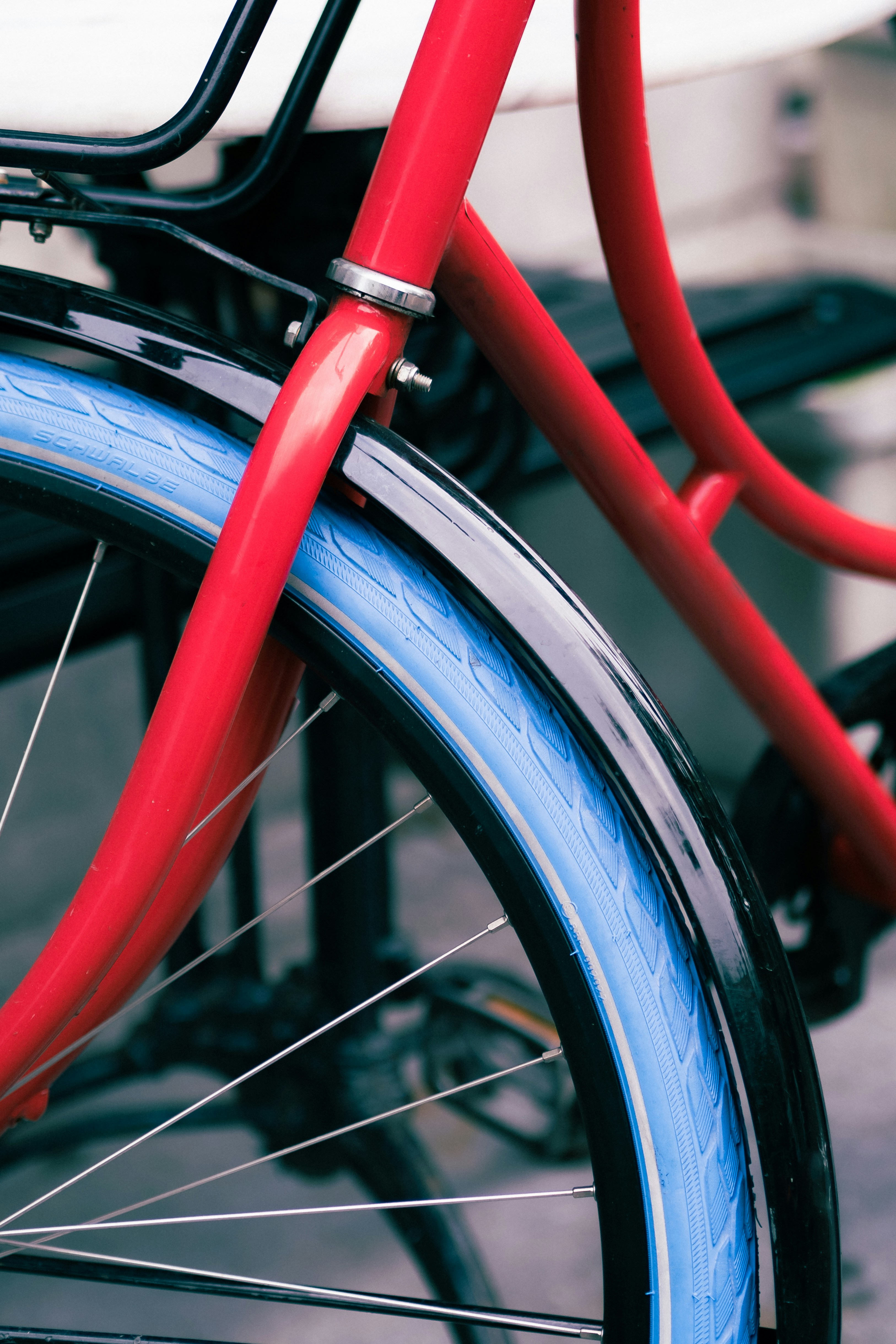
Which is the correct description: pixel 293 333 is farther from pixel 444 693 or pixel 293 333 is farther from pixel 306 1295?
pixel 306 1295

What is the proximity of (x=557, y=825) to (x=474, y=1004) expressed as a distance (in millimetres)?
598

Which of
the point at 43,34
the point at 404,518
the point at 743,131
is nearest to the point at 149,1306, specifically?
the point at 404,518

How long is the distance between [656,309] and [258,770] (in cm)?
31

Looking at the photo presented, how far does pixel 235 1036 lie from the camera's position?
39.1 inches

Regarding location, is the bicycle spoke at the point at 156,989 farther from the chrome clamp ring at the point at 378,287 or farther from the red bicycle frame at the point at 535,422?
the chrome clamp ring at the point at 378,287

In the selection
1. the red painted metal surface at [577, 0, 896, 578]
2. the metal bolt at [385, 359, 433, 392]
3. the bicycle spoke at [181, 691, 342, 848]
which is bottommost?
the bicycle spoke at [181, 691, 342, 848]

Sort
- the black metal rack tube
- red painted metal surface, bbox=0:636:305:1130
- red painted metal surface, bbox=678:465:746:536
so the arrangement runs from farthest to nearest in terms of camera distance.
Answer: red painted metal surface, bbox=678:465:746:536, red painted metal surface, bbox=0:636:305:1130, the black metal rack tube

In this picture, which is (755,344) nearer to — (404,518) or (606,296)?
(606,296)

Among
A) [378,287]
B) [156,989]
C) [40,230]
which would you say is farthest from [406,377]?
[156,989]

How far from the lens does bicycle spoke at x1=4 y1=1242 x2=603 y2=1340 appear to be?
473 millimetres

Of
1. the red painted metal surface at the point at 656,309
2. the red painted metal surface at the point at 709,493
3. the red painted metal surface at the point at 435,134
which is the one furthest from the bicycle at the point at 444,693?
the red painted metal surface at the point at 709,493

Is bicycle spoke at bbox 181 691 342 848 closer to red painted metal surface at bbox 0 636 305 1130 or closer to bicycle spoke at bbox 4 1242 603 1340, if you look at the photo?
red painted metal surface at bbox 0 636 305 1130

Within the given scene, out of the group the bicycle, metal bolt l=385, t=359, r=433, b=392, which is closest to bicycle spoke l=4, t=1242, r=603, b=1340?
the bicycle

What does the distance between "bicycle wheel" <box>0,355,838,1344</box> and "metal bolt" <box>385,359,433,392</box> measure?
0.8 inches
